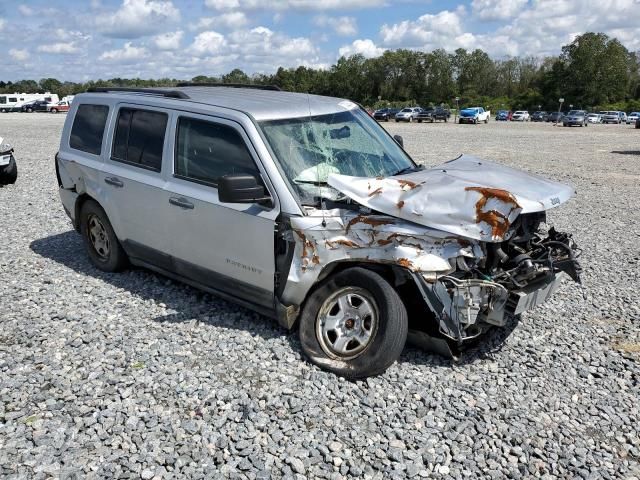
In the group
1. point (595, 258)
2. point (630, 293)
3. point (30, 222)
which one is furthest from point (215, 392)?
point (30, 222)

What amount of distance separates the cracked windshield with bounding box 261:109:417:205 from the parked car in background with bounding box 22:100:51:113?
73.7m

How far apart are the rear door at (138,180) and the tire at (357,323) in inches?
71.0

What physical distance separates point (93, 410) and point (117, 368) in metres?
0.57

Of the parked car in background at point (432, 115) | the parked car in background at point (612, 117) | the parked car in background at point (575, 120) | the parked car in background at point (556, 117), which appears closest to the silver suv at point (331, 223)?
the parked car in background at point (432, 115)

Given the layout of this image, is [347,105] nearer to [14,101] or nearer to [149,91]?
[149,91]

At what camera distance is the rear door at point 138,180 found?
5.24 meters

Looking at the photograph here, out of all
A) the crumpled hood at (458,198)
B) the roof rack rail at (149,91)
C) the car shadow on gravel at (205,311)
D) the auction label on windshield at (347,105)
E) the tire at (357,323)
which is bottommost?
the car shadow on gravel at (205,311)

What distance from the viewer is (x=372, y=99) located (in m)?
104

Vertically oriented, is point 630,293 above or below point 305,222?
below

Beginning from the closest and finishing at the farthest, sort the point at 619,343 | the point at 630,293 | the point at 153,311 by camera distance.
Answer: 1. the point at 619,343
2. the point at 153,311
3. the point at 630,293

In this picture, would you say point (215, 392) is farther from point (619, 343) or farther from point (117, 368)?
point (619, 343)

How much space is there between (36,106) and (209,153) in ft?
249

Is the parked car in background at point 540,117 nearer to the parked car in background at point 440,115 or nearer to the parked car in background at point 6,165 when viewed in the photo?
the parked car in background at point 440,115

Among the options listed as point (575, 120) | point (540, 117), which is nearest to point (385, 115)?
point (575, 120)
